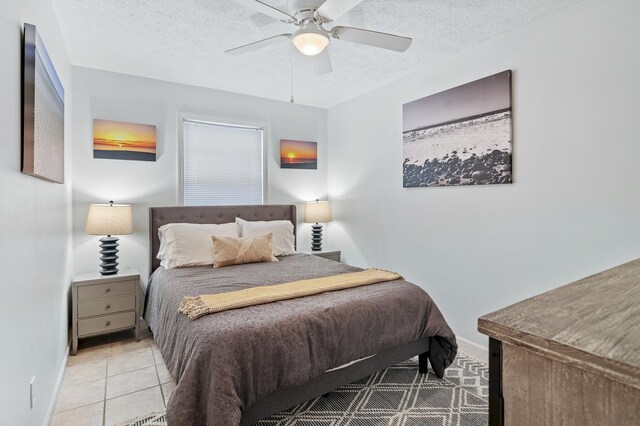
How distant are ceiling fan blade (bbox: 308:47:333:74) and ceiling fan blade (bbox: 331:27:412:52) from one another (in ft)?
0.78

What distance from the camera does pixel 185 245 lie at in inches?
127

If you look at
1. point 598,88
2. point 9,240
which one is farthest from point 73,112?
point 598,88

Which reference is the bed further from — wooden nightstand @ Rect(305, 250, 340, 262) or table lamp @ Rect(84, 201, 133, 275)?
wooden nightstand @ Rect(305, 250, 340, 262)

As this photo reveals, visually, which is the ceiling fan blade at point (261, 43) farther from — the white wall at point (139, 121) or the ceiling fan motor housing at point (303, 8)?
the white wall at point (139, 121)

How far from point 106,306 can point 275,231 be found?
1.74m

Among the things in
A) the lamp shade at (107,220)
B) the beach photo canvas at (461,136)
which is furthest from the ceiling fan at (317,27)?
the lamp shade at (107,220)

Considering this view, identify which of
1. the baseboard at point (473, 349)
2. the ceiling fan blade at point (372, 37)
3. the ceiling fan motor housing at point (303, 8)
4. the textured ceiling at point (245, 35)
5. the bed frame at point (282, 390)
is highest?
the textured ceiling at point (245, 35)

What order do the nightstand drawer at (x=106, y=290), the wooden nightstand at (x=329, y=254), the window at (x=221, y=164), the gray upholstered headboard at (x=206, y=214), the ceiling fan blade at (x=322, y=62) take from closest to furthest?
the ceiling fan blade at (x=322, y=62) → the nightstand drawer at (x=106, y=290) → the gray upholstered headboard at (x=206, y=214) → the window at (x=221, y=164) → the wooden nightstand at (x=329, y=254)

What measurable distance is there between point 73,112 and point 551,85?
4.10m

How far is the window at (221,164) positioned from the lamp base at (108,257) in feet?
3.00

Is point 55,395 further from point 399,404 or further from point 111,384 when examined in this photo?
point 399,404

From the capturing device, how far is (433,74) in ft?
10.7

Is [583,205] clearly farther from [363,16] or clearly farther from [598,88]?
[363,16]

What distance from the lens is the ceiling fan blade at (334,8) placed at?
1889 millimetres
